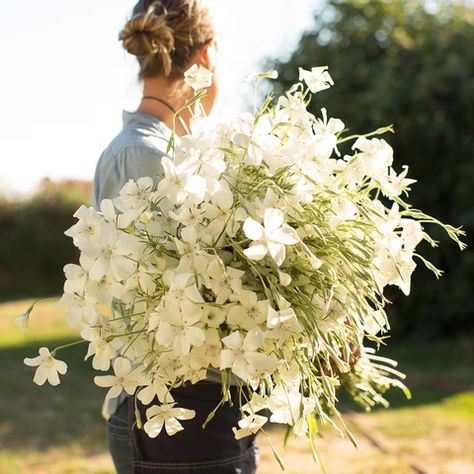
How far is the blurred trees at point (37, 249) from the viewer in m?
20.4

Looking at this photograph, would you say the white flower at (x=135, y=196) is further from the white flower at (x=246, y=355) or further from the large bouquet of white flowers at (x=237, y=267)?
the white flower at (x=246, y=355)

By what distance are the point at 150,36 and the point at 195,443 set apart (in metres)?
0.99

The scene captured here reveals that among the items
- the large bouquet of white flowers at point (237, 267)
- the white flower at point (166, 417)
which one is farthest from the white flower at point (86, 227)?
the white flower at point (166, 417)

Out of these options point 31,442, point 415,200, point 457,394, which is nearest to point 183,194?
point 31,442

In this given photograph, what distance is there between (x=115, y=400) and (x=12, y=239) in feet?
63.6

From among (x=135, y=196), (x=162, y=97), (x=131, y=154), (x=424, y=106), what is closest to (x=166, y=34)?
(x=162, y=97)

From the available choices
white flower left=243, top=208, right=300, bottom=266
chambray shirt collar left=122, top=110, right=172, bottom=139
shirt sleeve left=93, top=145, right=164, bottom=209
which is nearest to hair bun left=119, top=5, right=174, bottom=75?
chambray shirt collar left=122, top=110, right=172, bottom=139

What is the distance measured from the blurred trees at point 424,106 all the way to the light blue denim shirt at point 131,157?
6.86 m

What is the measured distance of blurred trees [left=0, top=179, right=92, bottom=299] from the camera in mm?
20391

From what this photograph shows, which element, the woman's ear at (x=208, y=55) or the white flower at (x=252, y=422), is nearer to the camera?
the white flower at (x=252, y=422)

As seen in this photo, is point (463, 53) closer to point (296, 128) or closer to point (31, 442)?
point (31, 442)

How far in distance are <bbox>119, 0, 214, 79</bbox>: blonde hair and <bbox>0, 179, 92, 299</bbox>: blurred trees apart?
1848 cm

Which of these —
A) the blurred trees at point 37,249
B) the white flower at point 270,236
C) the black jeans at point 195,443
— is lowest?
the black jeans at point 195,443

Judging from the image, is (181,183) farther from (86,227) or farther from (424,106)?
(424,106)
